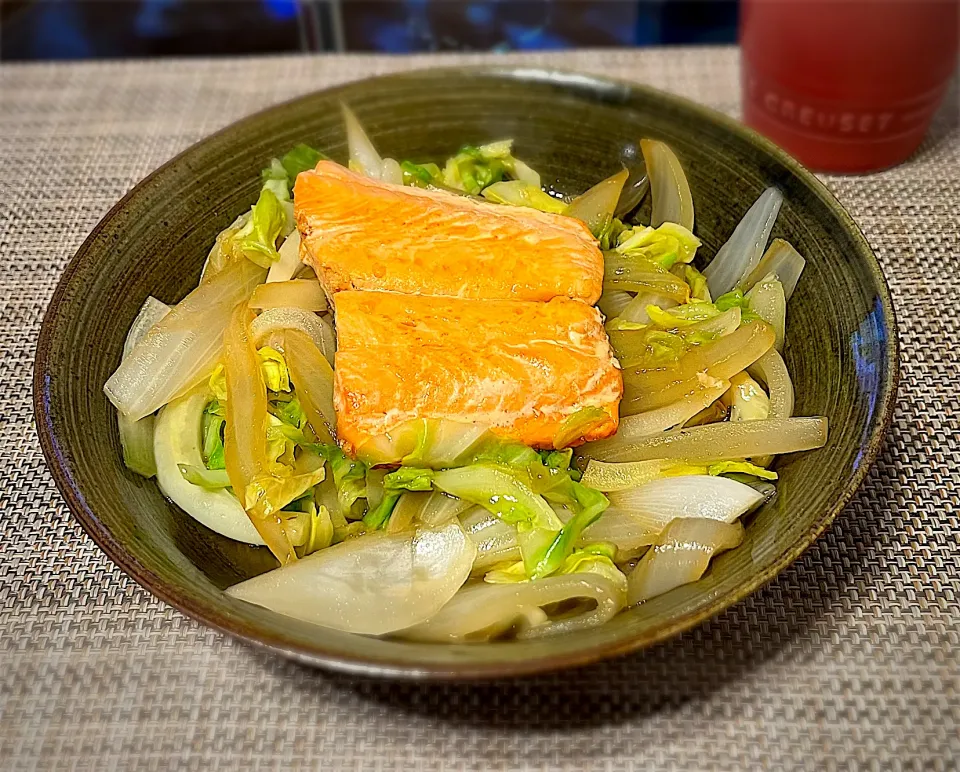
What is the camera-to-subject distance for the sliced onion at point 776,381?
6.63ft

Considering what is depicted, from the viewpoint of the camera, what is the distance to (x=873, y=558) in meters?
2.03

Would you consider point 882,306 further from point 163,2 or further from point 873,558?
point 163,2

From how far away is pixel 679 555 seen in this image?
5.65ft

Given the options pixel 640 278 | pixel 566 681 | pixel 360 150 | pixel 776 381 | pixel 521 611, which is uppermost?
pixel 360 150

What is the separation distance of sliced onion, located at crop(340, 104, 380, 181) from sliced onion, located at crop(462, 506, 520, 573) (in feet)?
3.72

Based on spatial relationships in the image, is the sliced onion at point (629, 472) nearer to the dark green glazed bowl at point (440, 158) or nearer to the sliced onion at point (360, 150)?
the dark green glazed bowl at point (440, 158)

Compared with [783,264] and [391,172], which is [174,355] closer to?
[391,172]

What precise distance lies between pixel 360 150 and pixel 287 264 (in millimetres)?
496

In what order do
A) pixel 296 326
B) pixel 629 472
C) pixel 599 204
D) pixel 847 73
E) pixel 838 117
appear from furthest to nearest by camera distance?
pixel 838 117 < pixel 847 73 < pixel 599 204 < pixel 296 326 < pixel 629 472

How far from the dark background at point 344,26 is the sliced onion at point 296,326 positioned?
7.68 ft

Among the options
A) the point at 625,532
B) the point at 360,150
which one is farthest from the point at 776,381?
the point at 360,150

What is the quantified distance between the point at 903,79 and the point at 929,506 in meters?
1.50

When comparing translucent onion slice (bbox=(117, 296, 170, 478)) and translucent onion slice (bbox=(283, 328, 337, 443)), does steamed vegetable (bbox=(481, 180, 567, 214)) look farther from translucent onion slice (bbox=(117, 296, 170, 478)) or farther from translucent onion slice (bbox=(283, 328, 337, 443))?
translucent onion slice (bbox=(117, 296, 170, 478))

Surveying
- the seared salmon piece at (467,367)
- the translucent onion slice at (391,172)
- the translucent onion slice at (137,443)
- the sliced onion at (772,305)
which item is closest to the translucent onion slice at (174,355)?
the translucent onion slice at (137,443)
